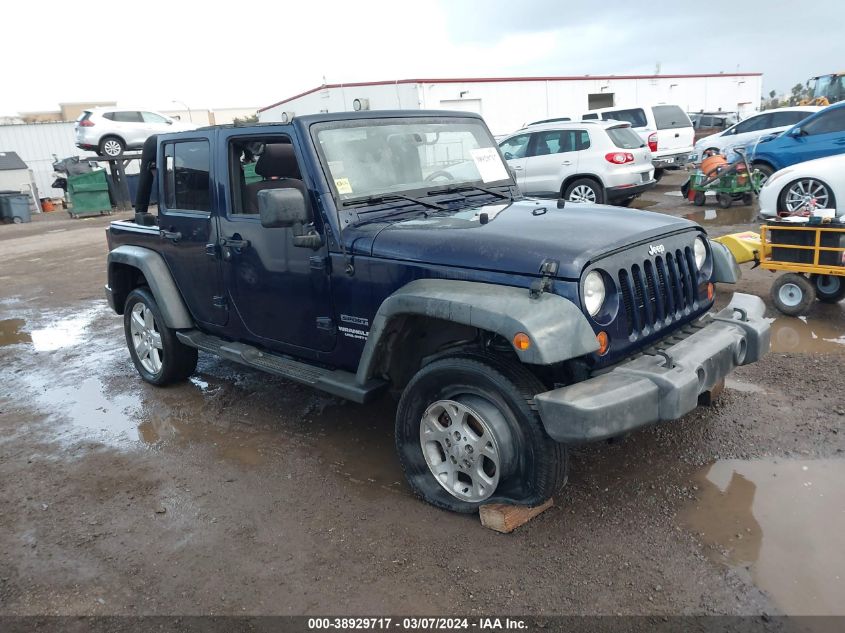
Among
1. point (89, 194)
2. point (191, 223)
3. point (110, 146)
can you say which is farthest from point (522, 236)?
point (89, 194)

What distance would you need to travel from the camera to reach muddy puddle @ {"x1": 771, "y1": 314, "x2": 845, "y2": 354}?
533cm

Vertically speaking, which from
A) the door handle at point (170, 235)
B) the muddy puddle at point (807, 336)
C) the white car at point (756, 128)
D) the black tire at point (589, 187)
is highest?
the white car at point (756, 128)

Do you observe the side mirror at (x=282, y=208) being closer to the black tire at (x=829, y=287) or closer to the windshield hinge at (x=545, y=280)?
the windshield hinge at (x=545, y=280)

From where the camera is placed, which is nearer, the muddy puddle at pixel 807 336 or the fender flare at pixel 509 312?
the fender flare at pixel 509 312

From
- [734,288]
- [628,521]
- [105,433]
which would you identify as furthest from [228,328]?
[734,288]

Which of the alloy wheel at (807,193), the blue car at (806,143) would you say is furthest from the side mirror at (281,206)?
the blue car at (806,143)

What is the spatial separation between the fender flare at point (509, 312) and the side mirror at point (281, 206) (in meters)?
0.71

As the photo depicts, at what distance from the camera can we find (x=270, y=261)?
406 centimetres

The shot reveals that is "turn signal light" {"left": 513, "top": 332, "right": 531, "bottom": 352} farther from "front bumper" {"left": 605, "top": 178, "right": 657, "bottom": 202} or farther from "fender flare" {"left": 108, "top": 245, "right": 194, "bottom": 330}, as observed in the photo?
"front bumper" {"left": 605, "top": 178, "right": 657, "bottom": 202}

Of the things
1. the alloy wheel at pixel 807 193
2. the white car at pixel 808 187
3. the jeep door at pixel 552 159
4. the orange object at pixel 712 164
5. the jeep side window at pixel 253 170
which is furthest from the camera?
the orange object at pixel 712 164

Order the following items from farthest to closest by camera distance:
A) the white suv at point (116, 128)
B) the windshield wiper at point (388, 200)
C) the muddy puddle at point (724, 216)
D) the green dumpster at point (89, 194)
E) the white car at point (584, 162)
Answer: the green dumpster at point (89, 194) → the white suv at point (116, 128) → the white car at point (584, 162) → the muddy puddle at point (724, 216) → the windshield wiper at point (388, 200)

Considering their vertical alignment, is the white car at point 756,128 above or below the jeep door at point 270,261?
above

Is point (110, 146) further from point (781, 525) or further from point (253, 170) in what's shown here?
→ point (781, 525)

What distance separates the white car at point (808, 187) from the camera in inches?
337
